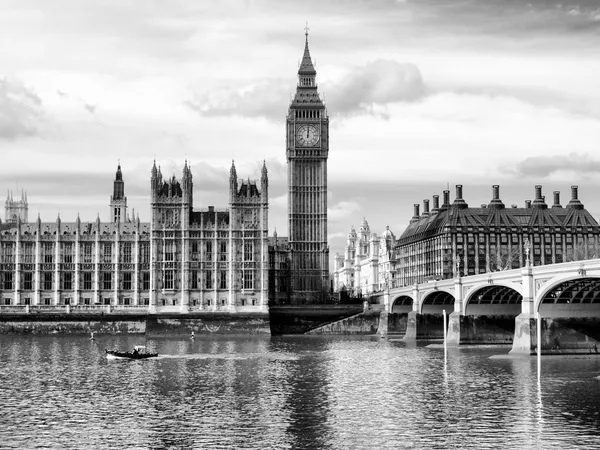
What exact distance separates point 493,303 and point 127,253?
65.0m

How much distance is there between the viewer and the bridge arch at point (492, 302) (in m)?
112

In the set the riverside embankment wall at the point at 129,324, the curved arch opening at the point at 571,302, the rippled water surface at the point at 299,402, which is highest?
the curved arch opening at the point at 571,302

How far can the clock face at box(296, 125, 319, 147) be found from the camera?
174m

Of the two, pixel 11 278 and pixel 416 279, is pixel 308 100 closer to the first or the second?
pixel 416 279

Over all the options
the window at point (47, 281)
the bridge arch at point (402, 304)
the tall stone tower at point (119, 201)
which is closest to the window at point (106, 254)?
the window at point (47, 281)

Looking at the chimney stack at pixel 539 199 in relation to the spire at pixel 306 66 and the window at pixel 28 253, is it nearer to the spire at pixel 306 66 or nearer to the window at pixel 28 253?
the spire at pixel 306 66

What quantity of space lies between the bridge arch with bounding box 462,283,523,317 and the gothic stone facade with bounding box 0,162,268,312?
4378 centimetres

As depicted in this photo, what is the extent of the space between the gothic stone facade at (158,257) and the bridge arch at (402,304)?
66.6 ft

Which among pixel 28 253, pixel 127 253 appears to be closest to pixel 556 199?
pixel 127 253

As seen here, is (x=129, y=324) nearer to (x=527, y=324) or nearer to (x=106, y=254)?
(x=106, y=254)

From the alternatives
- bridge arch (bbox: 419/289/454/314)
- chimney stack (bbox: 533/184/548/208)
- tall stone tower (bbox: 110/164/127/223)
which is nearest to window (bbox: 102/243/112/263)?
tall stone tower (bbox: 110/164/127/223)

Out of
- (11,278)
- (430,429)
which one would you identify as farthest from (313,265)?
(430,429)

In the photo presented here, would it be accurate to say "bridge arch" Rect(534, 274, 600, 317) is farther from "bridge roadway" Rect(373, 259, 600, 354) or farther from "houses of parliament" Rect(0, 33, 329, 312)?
"houses of parliament" Rect(0, 33, 329, 312)

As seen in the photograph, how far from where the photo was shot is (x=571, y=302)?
93500 millimetres
